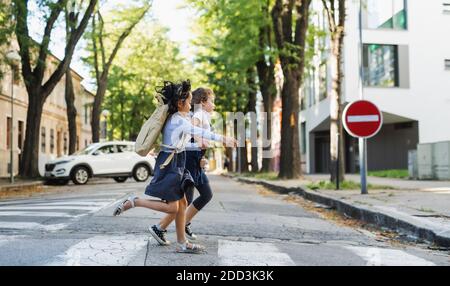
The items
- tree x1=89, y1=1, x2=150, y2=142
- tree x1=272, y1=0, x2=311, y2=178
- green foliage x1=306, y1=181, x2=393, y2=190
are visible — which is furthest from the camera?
tree x1=89, y1=1, x2=150, y2=142

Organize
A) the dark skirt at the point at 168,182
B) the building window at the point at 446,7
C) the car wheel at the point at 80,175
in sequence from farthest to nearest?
the building window at the point at 446,7
the car wheel at the point at 80,175
the dark skirt at the point at 168,182

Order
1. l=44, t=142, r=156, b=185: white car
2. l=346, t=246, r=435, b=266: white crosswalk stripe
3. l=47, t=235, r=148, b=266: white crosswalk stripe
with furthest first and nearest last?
l=44, t=142, r=156, b=185: white car < l=346, t=246, r=435, b=266: white crosswalk stripe < l=47, t=235, r=148, b=266: white crosswalk stripe

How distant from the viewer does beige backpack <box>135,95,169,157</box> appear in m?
5.75

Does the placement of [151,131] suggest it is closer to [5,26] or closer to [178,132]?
[178,132]

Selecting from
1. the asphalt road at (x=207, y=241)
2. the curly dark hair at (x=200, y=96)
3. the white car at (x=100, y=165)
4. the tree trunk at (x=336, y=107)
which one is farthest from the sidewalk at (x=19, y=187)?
the curly dark hair at (x=200, y=96)

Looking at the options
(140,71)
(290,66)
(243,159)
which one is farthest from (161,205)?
(140,71)

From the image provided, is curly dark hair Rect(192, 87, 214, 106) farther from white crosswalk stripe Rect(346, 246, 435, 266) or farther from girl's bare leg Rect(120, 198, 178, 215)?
white crosswalk stripe Rect(346, 246, 435, 266)

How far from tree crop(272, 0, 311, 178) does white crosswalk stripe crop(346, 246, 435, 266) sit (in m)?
14.3

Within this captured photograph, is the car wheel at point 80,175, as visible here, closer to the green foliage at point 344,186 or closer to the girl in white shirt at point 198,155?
the green foliage at point 344,186

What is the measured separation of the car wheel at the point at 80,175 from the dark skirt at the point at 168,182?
19.1 metres

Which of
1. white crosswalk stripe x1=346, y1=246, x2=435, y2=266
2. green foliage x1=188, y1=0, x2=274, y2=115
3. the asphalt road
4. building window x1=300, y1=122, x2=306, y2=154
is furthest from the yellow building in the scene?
white crosswalk stripe x1=346, y1=246, x2=435, y2=266

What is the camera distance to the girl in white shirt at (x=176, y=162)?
5805mm

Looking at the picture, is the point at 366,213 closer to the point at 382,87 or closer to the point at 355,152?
the point at 382,87

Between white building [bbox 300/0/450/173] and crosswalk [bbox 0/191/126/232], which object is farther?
white building [bbox 300/0/450/173]
